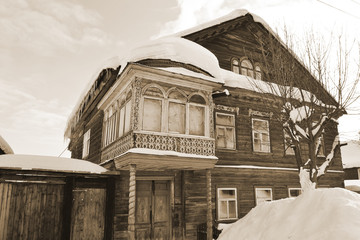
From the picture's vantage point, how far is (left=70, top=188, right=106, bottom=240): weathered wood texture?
393 inches

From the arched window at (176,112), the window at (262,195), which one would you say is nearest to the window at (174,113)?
the arched window at (176,112)

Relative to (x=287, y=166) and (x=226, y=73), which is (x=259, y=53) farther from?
(x=287, y=166)

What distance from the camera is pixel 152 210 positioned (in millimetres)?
10891

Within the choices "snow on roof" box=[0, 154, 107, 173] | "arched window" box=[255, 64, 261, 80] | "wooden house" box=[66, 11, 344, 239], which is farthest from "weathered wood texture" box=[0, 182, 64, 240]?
"arched window" box=[255, 64, 261, 80]

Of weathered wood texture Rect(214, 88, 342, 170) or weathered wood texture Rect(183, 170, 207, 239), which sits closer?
weathered wood texture Rect(183, 170, 207, 239)

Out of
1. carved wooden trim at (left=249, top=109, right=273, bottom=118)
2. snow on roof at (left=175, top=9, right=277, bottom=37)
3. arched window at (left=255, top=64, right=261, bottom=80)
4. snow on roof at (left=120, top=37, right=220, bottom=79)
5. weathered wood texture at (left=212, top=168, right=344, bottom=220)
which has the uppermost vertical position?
snow on roof at (left=175, top=9, right=277, bottom=37)

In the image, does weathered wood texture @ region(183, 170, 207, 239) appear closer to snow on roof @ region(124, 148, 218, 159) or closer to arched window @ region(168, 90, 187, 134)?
snow on roof @ region(124, 148, 218, 159)

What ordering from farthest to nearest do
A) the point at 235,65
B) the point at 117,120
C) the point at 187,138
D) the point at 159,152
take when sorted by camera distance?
the point at 235,65
the point at 117,120
the point at 187,138
the point at 159,152

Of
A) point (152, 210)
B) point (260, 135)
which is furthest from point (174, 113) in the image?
point (260, 135)

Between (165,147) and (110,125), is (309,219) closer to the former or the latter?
(165,147)

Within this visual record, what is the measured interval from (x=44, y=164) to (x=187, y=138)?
524cm

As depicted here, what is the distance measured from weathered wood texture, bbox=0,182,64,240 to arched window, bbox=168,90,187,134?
469 centimetres

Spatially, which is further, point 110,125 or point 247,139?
point 247,139

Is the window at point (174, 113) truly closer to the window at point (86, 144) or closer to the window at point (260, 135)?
the window at point (260, 135)
